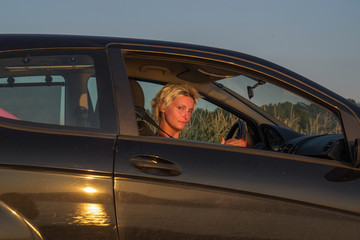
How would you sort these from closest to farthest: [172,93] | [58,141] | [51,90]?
1. [58,141]
2. [51,90]
3. [172,93]

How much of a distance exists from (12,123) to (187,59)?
93 cm

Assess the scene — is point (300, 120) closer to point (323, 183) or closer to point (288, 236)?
point (323, 183)

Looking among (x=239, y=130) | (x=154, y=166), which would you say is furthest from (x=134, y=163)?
(x=239, y=130)

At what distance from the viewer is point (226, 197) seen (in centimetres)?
227

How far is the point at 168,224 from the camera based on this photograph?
2211mm

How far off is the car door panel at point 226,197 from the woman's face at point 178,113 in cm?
116

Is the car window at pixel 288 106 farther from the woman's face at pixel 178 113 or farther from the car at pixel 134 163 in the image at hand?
the woman's face at pixel 178 113

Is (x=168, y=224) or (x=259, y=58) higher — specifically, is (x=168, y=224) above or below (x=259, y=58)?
below

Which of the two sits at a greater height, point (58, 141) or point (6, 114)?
point (6, 114)

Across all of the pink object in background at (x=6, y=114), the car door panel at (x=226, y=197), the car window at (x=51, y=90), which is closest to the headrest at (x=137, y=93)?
the car window at (x=51, y=90)

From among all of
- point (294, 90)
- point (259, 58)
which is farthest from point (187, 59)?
point (294, 90)

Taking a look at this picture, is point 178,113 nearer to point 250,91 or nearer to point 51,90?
point 250,91

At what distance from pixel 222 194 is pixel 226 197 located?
0.02 m

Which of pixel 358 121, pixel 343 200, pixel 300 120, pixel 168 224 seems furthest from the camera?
pixel 300 120
